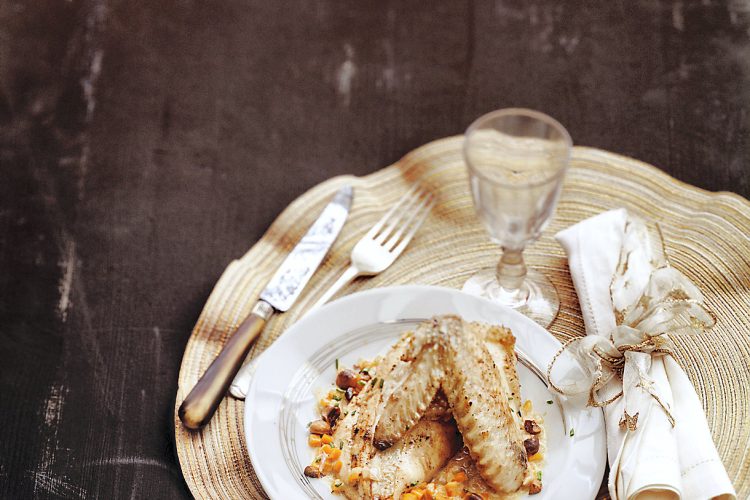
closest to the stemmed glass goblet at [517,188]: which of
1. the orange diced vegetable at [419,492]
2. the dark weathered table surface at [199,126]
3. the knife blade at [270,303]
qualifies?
the knife blade at [270,303]

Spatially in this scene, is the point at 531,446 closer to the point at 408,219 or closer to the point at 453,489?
the point at 453,489

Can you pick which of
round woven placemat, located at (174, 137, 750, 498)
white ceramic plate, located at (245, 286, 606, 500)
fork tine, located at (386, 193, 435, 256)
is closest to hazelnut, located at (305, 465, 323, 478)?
white ceramic plate, located at (245, 286, 606, 500)

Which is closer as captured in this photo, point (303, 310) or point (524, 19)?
point (303, 310)

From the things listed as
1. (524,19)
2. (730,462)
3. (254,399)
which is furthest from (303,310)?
(524,19)

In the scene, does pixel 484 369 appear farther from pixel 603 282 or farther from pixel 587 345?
pixel 603 282

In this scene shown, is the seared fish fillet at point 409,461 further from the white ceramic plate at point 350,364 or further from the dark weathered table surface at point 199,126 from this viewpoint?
the dark weathered table surface at point 199,126

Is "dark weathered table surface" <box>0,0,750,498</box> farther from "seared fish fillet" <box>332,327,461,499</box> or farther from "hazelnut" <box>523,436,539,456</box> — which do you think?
"hazelnut" <box>523,436,539,456</box>

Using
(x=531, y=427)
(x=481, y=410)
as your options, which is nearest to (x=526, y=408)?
(x=531, y=427)
